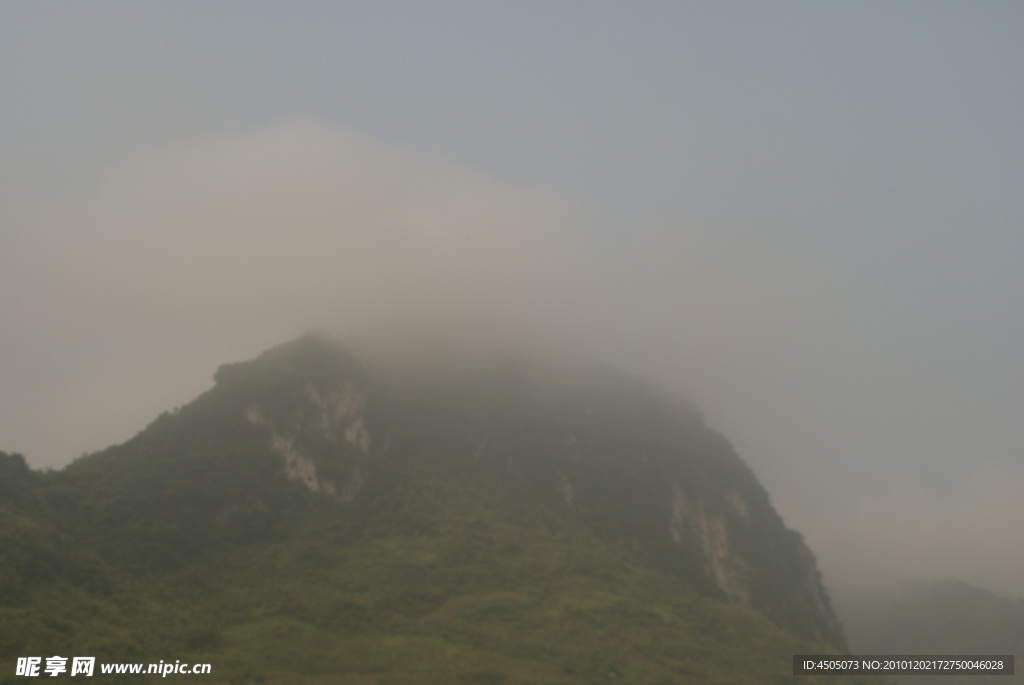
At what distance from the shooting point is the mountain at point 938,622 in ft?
328

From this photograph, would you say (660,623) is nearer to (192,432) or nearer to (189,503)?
(189,503)

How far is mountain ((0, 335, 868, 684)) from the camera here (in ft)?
142

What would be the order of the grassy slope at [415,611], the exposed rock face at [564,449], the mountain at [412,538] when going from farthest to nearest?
the exposed rock face at [564,449]
the mountain at [412,538]
the grassy slope at [415,611]

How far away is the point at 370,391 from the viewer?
89312 millimetres

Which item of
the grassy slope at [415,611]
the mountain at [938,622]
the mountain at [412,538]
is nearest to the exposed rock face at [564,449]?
the mountain at [412,538]

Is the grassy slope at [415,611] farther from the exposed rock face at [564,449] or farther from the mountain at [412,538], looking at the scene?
the exposed rock face at [564,449]

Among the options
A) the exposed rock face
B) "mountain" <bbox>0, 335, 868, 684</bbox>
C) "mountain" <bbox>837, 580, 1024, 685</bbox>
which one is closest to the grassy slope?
"mountain" <bbox>0, 335, 868, 684</bbox>

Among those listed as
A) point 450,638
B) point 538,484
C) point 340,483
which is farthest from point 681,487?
point 450,638

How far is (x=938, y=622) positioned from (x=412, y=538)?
9113 centimetres

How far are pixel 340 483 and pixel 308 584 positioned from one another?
60.6ft

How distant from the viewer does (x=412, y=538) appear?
6750 centimetres

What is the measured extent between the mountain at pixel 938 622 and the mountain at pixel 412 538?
21320mm

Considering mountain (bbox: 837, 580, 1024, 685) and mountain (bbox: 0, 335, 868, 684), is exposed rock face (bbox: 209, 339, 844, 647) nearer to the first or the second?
mountain (bbox: 0, 335, 868, 684)

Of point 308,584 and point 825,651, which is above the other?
point 308,584
